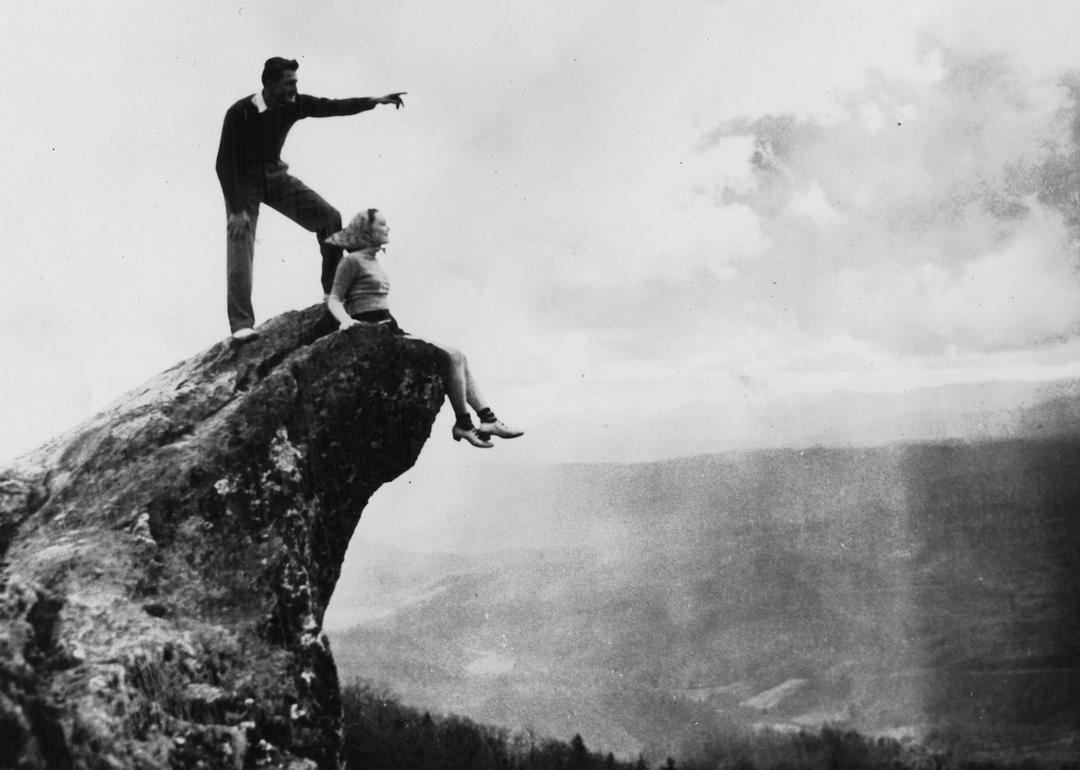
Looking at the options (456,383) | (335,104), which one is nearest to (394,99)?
(335,104)

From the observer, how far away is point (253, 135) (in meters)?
→ 6.21

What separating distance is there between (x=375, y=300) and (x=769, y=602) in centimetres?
1295

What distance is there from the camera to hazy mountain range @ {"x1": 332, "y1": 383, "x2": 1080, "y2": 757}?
1525 cm

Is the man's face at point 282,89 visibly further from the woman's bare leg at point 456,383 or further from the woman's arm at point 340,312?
the woman's bare leg at point 456,383

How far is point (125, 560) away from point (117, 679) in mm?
→ 679

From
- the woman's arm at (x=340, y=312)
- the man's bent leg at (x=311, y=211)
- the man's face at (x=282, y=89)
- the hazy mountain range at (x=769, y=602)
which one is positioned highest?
the man's face at (x=282, y=89)

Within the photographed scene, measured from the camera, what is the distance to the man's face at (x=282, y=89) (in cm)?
605

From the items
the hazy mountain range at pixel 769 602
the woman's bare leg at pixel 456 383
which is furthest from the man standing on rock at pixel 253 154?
the hazy mountain range at pixel 769 602

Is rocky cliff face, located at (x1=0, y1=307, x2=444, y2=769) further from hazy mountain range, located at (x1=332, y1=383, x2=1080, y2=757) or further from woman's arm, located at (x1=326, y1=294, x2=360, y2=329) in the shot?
hazy mountain range, located at (x1=332, y1=383, x2=1080, y2=757)

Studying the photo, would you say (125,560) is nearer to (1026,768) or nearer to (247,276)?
(247,276)

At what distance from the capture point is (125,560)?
17.0 ft

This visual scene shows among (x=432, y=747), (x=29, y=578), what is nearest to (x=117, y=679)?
(x=29, y=578)

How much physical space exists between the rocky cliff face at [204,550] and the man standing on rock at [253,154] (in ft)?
1.09

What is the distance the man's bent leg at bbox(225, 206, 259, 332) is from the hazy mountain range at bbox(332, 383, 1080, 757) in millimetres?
9576
